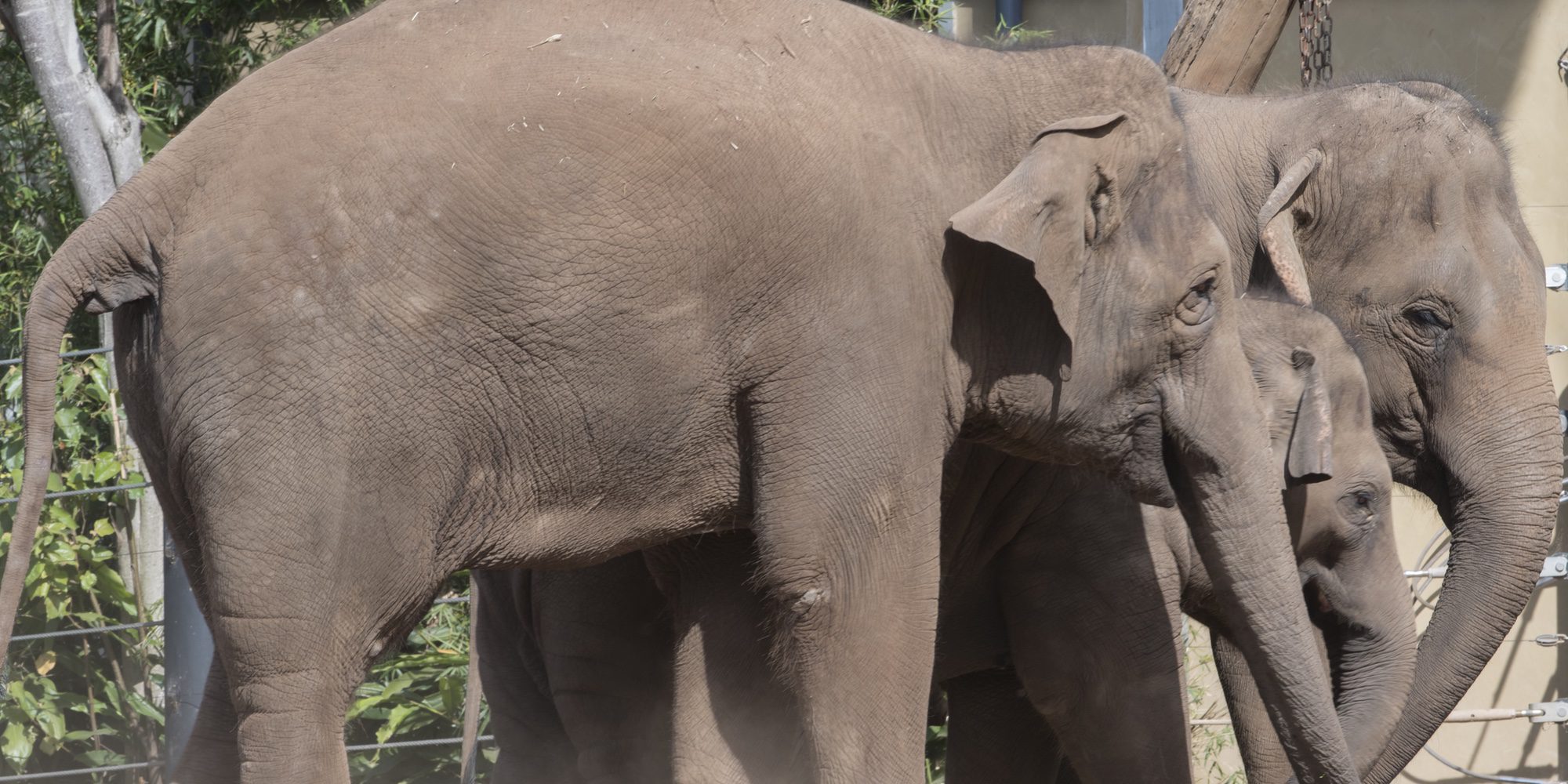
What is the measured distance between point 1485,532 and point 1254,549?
98 centimetres

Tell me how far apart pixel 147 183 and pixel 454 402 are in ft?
1.86

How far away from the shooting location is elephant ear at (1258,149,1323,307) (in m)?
4.27

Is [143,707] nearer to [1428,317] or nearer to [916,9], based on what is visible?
[916,9]

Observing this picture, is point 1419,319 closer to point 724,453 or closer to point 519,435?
point 724,453

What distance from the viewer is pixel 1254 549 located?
3.70 meters

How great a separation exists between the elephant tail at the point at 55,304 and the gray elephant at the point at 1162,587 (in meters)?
1.75

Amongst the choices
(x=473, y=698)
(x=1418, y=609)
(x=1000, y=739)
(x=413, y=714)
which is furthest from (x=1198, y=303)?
(x=1418, y=609)

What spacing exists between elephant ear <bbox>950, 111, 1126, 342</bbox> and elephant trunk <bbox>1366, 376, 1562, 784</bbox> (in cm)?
141

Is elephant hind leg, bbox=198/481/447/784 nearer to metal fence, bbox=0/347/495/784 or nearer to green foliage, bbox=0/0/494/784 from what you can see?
metal fence, bbox=0/347/495/784

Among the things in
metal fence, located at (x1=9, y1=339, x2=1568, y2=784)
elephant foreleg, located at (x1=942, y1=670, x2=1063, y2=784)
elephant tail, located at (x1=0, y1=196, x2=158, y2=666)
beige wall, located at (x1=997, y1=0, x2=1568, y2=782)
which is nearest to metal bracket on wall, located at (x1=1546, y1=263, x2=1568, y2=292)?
metal fence, located at (x1=9, y1=339, x2=1568, y2=784)

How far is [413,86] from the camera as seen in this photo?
3.15m

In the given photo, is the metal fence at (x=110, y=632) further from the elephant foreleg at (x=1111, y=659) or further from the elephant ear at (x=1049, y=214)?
the elephant ear at (x=1049, y=214)

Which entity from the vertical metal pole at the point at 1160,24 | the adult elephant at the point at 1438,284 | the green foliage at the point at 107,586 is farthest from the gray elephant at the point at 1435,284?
the green foliage at the point at 107,586

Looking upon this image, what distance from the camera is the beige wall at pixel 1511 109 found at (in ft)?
21.8
